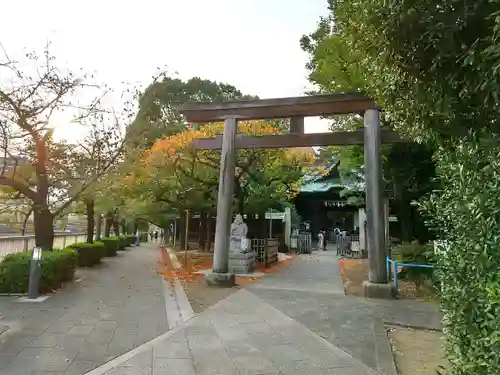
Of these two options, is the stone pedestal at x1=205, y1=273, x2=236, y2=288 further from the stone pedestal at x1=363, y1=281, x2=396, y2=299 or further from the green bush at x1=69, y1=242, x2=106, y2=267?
the green bush at x1=69, y1=242, x2=106, y2=267

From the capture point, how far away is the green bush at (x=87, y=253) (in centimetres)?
1385

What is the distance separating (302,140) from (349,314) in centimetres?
477

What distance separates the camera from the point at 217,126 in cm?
1590

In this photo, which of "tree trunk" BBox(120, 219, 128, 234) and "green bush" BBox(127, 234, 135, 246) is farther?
"tree trunk" BBox(120, 219, 128, 234)

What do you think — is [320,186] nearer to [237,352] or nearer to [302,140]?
[302,140]

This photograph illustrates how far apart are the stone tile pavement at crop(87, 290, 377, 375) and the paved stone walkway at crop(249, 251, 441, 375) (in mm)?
273

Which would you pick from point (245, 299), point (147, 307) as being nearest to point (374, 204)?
point (245, 299)

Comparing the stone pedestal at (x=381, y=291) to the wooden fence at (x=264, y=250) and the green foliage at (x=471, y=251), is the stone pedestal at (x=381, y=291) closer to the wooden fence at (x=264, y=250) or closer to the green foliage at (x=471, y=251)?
the green foliage at (x=471, y=251)

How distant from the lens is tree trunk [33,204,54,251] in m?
9.61

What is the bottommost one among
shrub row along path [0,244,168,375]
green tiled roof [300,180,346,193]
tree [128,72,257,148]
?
shrub row along path [0,244,168,375]

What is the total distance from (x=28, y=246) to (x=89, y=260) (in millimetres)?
4148

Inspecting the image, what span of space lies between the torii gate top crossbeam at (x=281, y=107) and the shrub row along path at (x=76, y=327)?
4978 mm

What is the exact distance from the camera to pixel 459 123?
2.82 m

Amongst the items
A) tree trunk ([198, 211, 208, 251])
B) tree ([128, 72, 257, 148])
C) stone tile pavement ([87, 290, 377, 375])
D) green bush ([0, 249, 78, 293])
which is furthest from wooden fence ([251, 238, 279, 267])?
tree ([128, 72, 257, 148])
